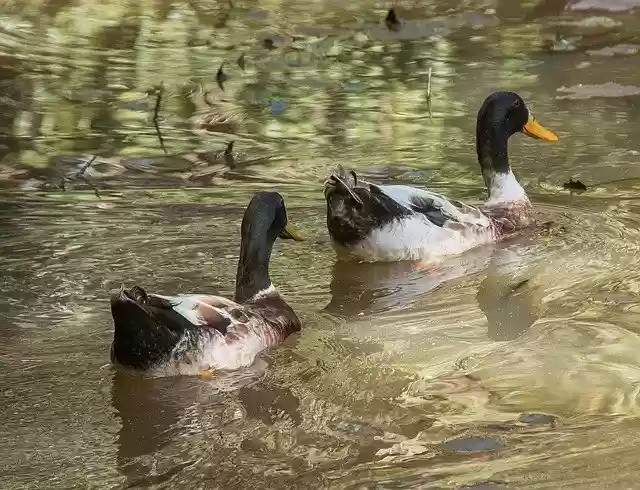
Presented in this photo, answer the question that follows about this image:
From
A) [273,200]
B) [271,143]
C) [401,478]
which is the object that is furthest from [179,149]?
[401,478]

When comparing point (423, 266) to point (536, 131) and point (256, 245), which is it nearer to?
point (256, 245)

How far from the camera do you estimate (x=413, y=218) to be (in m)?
8.08

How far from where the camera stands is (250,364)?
6348 millimetres

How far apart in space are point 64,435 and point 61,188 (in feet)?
13.2

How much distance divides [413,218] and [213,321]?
2208 mm

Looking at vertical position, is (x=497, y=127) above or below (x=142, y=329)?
above

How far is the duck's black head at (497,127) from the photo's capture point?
354 inches

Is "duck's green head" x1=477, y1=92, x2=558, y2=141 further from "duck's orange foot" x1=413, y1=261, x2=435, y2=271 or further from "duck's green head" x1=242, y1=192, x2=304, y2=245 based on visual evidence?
"duck's green head" x1=242, y1=192, x2=304, y2=245

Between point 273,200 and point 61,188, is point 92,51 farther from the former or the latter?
point 273,200

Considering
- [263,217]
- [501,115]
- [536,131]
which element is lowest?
[263,217]

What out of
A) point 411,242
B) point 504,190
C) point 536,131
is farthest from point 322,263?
point 536,131

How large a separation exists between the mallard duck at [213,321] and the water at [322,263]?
0.11 meters

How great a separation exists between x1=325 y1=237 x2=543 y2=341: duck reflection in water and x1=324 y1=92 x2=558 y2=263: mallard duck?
9 centimetres

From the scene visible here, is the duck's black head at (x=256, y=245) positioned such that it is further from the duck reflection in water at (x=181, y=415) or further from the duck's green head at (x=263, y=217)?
the duck reflection in water at (x=181, y=415)
